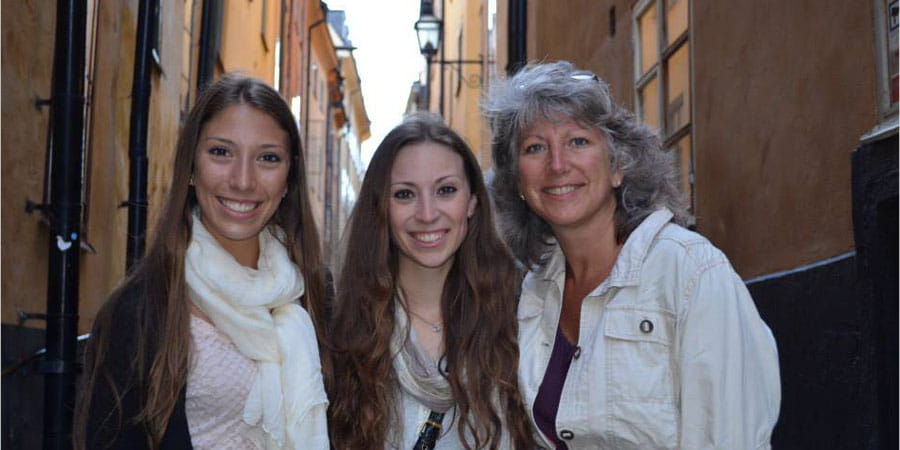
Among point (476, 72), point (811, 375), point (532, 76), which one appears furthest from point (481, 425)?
point (476, 72)

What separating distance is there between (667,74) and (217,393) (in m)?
5.72

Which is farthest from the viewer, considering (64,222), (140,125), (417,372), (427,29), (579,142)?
(427,29)

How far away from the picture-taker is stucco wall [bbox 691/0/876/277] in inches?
195

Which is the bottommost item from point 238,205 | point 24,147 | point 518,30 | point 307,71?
point 238,205

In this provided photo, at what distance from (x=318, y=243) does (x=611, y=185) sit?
3.18 ft

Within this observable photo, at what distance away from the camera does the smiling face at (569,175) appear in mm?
3572

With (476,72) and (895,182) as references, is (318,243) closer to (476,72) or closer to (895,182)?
(895,182)

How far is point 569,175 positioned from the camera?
3.57 metres

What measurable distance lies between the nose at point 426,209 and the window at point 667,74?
364cm

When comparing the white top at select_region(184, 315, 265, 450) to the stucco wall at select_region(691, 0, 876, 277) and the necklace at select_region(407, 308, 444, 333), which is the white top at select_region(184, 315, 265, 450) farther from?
the stucco wall at select_region(691, 0, 876, 277)

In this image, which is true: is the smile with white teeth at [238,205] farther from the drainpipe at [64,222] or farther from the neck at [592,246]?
the drainpipe at [64,222]

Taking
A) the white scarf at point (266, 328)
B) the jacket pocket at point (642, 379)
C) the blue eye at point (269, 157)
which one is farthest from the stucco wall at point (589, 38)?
the jacket pocket at point (642, 379)

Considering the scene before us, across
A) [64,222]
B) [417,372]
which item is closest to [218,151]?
[417,372]

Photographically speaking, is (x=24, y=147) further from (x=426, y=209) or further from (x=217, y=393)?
(x=217, y=393)
